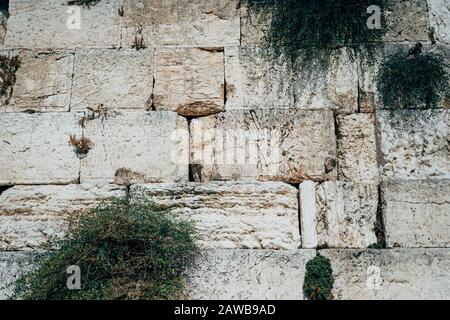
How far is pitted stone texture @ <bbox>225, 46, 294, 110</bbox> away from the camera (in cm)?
528

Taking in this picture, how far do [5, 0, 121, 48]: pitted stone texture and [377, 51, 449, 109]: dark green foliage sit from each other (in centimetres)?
→ 305

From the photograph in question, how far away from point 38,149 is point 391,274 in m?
3.70

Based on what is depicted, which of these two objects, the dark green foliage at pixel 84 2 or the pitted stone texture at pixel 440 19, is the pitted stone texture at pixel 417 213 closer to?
the pitted stone texture at pixel 440 19

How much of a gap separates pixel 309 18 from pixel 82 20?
257 cm

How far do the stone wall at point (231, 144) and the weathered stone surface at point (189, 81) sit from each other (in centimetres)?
2

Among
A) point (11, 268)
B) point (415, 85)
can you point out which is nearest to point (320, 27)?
point (415, 85)

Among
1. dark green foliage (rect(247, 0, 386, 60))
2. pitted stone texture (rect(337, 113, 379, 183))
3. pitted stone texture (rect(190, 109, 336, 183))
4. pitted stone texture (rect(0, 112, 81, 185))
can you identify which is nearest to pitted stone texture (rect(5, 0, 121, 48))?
pitted stone texture (rect(0, 112, 81, 185))

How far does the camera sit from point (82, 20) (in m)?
5.67

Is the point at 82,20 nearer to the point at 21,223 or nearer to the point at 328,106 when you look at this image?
the point at 21,223

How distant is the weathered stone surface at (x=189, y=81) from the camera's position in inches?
208

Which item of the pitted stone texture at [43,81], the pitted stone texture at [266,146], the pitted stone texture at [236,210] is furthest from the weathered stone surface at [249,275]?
the pitted stone texture at [43,81]

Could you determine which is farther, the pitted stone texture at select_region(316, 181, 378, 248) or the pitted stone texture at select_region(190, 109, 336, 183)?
the pitted stone texture at select_region(190, 109, 336, 183)

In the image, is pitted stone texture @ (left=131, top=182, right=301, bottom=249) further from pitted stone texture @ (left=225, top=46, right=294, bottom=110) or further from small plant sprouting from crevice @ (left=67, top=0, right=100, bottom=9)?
small plant sprouting from crevice @ (left=67, top=0, right=100, bottom=9)
